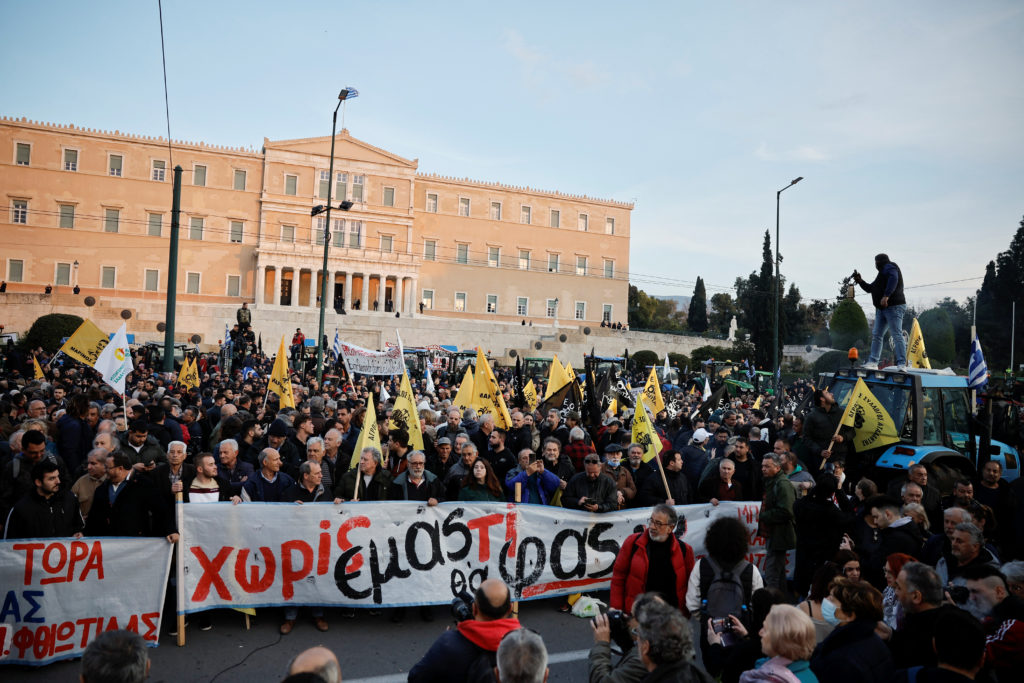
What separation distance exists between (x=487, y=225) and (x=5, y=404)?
55974 millimetres

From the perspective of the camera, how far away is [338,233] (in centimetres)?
5862

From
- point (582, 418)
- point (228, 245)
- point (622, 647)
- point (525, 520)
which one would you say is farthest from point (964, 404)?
point (228, 245)

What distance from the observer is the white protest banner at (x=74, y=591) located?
16.5 feet

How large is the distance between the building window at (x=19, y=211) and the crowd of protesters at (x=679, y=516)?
50901 mm

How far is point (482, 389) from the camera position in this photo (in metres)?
11.7

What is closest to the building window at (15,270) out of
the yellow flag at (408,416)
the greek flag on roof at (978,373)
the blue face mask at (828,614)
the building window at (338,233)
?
the building window at (338,233)

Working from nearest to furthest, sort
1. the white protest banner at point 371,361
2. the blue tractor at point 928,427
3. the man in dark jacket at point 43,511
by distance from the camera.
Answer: the man in dark jacket at point 43,511 < the blue tractor at point 928,427 < the white protest banner at point 371,361

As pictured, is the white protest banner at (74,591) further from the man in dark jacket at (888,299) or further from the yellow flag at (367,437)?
the man in dark jacket at (888,299)

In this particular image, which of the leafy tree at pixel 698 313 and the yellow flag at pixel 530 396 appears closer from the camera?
the yellow flag at pixel 530 396

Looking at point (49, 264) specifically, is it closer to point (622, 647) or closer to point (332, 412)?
point (332, 412)

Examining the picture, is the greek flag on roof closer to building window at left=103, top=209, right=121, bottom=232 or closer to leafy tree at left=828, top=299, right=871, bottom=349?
leafy tree at left=828, top=299, right=871, bottom=349

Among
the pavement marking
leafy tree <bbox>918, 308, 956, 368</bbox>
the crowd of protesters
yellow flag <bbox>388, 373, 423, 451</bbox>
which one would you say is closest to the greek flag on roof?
the crowd of protesters

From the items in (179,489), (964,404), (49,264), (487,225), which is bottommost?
(179,489)

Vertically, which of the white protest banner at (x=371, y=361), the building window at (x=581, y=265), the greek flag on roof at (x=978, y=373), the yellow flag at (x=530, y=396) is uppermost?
the building window at (x=581, y=265)
